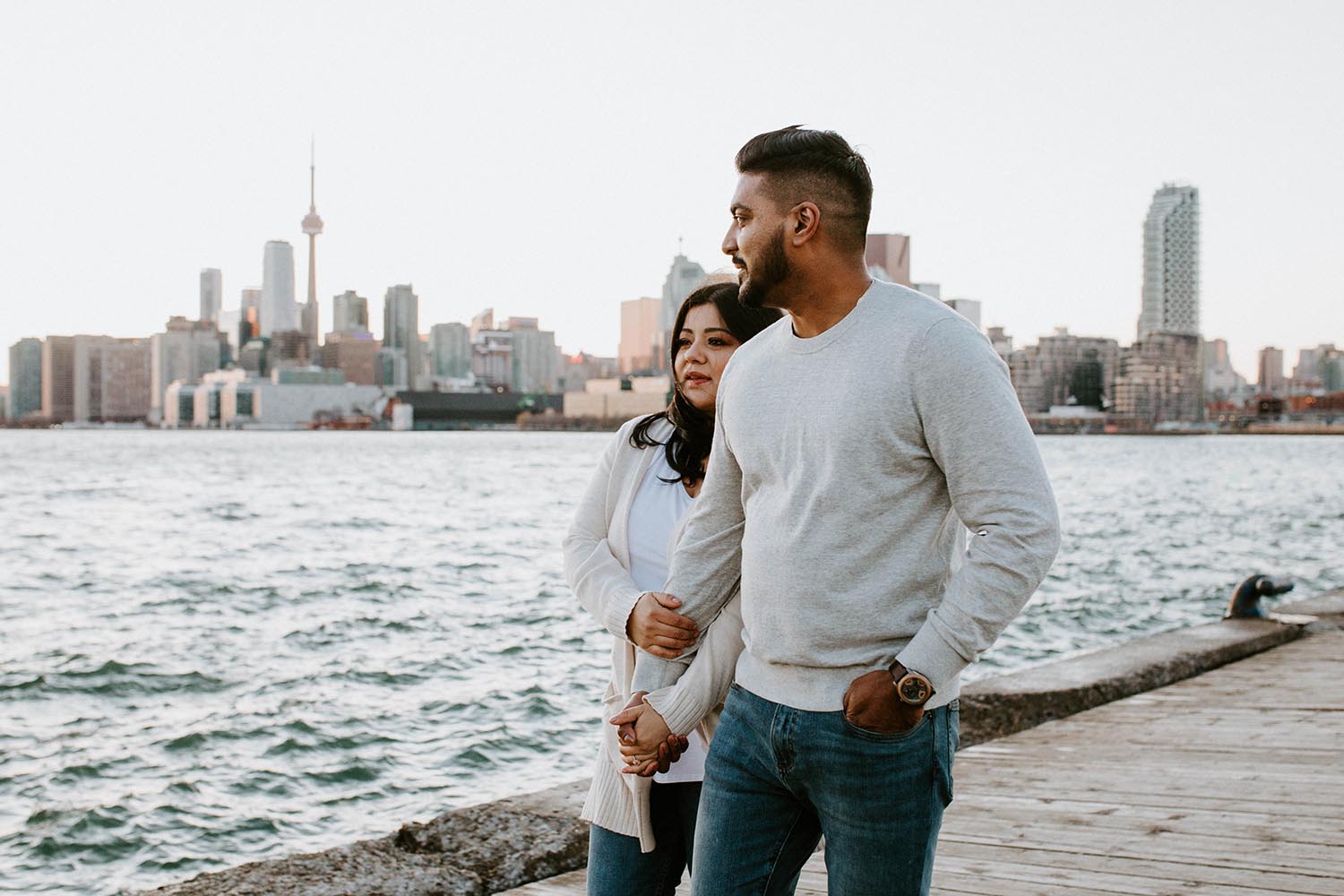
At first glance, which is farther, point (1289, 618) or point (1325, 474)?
point (1325, 474)

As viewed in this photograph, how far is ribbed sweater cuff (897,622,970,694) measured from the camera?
1875 mm

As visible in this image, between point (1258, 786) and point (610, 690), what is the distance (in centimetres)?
294

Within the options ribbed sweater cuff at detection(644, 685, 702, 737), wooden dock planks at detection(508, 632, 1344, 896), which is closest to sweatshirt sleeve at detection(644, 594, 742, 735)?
ribbed sweater cuff at detection(644, 685, 702, 737)

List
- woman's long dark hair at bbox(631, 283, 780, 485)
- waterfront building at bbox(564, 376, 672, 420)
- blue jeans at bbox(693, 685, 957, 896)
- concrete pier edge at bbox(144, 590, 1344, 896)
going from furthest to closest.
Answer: waterfront building at bbox(564, 376, 672, 420) → concrete pier edge at bbox(144, 590, 1344, 896) → woman's long dark hair at bbox(631, 283, 780, 485) → blue jeans at bbox(693, 685, 957, 896)

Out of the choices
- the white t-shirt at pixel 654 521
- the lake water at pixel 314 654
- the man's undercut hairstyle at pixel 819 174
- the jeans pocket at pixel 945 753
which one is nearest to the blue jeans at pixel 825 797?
the jeans pocket at pixel 945 753

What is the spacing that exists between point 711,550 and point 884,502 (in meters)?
0.43

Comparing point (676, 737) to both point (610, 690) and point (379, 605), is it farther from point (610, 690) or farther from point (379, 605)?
point (379, 605)

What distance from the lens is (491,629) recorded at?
15891 millimetres

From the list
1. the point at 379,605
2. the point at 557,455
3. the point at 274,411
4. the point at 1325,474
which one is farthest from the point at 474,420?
the point at 379,605

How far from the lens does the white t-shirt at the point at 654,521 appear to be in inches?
103

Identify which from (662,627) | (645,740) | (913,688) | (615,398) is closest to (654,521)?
(662,627)

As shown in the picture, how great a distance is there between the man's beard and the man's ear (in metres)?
0.02

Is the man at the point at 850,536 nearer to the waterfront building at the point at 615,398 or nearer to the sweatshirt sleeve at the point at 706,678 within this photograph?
the sweatshirt sleeve at the point at 706,678

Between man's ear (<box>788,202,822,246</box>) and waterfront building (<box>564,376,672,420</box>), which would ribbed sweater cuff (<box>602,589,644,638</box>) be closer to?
man's ear (<box>788,202,822,246</box>)
